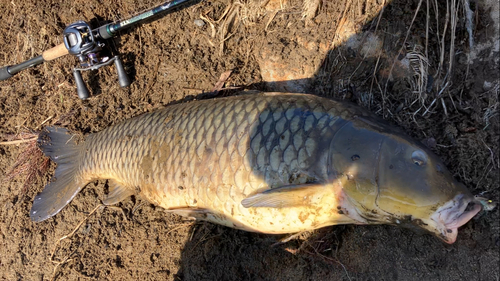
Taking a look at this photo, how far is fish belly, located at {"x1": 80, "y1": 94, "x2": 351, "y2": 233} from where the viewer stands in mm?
1604

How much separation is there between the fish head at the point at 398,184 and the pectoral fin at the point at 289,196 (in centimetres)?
15

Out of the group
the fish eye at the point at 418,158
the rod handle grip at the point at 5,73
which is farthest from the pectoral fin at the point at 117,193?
the fish eye at the point at 418,158

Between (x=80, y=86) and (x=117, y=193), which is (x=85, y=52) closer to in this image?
(x=80, y=86)

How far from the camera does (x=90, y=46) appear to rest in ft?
7.88

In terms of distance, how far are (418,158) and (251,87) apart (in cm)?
134

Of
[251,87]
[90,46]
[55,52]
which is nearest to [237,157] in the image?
[251,87]

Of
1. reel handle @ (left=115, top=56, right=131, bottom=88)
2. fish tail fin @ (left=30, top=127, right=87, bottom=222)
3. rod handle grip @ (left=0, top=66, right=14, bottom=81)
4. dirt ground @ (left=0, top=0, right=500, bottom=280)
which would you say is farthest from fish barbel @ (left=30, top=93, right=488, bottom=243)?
rod handle grip @ (left=0, top=66, right=14, bottom=81)

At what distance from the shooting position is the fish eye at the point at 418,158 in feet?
4.59

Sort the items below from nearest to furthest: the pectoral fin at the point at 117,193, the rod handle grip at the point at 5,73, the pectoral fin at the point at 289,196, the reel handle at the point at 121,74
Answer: the pectoral fin at the point at 289,196
the pectoral fin at the point at 117,193
the reel handle at the point at 121,74
the rod handle grip at the point at 5,73

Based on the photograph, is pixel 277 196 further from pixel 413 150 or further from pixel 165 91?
pixel 165 91

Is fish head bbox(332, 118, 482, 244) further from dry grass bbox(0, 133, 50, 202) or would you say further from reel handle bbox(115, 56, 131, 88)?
dry grass bbox(0, 133, 50, 202)

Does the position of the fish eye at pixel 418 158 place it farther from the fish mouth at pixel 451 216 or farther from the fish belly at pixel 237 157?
the fish belly at pixel 237 157

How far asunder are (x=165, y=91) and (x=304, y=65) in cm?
122

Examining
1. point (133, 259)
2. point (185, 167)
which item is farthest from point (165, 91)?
point (133, 259)
